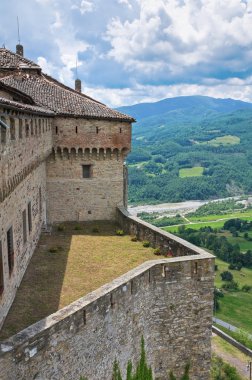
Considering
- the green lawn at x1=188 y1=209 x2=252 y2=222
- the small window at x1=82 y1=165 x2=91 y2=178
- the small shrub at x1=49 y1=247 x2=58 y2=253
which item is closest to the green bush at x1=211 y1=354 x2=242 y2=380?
the small window at x1=82 y1=165 x2=91 y2=178

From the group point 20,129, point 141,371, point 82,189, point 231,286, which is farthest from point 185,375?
point 231,286

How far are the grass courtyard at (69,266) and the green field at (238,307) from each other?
185ft

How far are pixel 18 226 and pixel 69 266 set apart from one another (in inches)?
142

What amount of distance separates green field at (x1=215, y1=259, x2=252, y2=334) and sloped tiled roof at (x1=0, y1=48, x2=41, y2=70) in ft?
196

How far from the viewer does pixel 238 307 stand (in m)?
82.1

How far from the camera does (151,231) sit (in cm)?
2095

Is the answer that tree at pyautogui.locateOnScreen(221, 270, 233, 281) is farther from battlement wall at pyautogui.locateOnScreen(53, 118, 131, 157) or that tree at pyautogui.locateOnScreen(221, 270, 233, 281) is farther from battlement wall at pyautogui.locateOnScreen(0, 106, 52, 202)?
battlement wall at pyautogui.locateOnScreen(0, 106, 52, 202)

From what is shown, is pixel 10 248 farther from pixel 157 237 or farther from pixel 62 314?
pixel 157 237

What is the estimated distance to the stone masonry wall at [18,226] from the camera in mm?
12208

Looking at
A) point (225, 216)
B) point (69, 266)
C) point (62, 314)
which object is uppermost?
point (62, 314)

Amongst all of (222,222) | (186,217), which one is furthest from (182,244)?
(186,217)

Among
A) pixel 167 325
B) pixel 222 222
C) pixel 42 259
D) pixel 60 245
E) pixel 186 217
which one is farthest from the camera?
pixel 186 217

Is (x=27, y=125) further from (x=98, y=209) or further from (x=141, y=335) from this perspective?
(x=98, y=209)

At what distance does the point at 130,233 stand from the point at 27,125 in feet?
33.9
